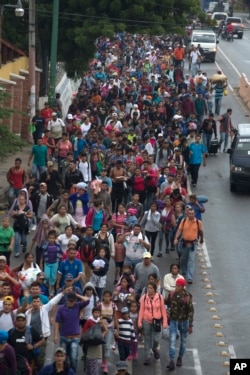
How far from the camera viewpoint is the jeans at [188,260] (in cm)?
2131

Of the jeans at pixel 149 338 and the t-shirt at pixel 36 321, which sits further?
the jeans at pixel 149 338

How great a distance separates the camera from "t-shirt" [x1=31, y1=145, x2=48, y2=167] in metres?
27.2

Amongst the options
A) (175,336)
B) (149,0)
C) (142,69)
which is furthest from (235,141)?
(142,69)

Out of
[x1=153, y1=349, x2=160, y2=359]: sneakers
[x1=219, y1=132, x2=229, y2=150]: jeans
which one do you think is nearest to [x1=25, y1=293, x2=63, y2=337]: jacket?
[x1=153, y1=349, x2=160, y2=359]: sneakers

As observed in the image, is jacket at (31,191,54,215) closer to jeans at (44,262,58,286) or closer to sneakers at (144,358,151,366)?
jeans at (44,262,58,286)

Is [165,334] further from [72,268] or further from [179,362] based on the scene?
[72,268]

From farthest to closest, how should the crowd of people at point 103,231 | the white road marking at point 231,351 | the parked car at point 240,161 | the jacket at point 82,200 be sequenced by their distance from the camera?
the parked car at point 240,161 → the jacket at point 82,200 → the white road marking at point 231,351 → the crowd of people at point 103,231

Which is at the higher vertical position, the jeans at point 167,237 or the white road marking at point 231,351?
the white road marking at point 231,351

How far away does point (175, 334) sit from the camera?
1703cm

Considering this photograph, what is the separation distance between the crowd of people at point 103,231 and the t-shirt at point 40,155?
0.07 ft

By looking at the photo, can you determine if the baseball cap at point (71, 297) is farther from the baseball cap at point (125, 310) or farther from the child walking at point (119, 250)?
the child walking at point (119, 250)

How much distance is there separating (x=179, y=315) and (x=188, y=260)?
450cm

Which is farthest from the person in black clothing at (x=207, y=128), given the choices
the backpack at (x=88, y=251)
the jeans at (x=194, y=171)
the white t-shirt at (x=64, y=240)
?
the backpack at (x=88, y=251)

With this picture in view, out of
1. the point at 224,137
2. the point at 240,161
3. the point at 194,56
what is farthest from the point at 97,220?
the point at 194,56
